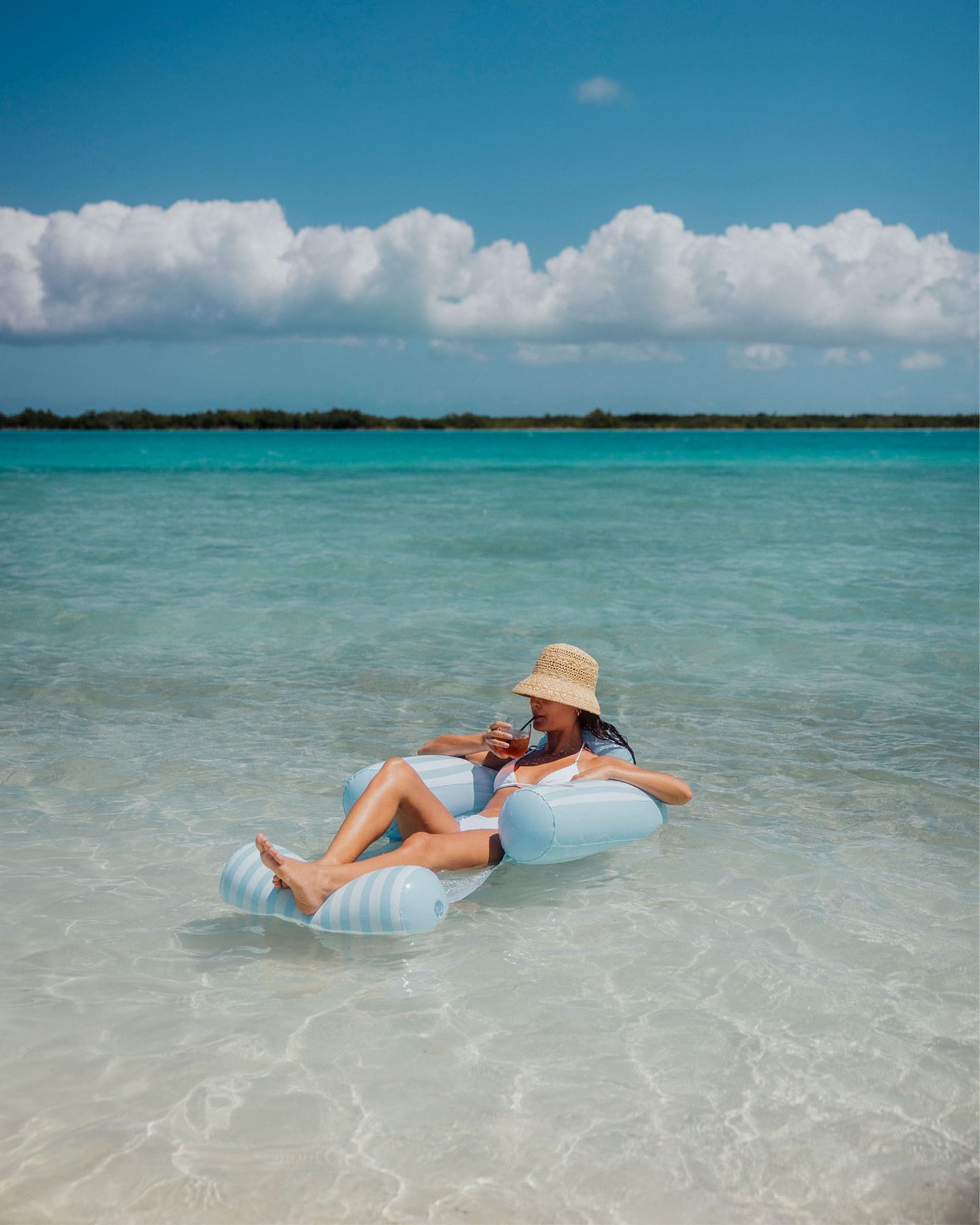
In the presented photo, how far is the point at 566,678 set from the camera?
4.67 m

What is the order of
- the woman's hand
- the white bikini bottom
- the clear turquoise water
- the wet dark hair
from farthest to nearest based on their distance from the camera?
the wet dark hair < the woman's hand < the white bikini bottom < the clear turquoise water

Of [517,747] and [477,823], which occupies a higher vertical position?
[517,747]

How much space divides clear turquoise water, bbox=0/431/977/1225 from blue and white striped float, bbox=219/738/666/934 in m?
0.15

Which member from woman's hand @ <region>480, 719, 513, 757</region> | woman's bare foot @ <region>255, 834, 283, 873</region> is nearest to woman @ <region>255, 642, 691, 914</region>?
woman's hand @ <region>480, 719, 513, 757</region>

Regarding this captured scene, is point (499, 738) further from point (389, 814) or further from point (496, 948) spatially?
point (496, 948)

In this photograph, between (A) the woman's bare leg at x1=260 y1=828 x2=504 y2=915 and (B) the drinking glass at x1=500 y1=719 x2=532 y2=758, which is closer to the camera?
(A) the woman's bare leg at x1=260 y1=828 x2=504 y2=915

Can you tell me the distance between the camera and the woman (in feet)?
13.4

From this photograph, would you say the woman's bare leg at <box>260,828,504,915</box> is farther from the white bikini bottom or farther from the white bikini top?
the white bikini top

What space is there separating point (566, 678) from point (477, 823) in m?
0.73

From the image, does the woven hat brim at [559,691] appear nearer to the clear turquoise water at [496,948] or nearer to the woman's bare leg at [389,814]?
the woman's bare leg at [389,814]

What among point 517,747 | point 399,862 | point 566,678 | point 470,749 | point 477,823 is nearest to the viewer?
point 399,862

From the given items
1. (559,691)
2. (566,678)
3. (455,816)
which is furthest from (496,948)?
(566,678)

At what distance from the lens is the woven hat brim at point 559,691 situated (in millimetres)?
4551

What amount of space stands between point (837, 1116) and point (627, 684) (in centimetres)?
503
